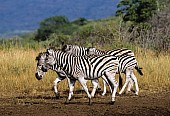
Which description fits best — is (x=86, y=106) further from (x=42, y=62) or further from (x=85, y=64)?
(x=42, y=62)

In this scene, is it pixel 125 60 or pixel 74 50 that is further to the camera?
pixel 74 50

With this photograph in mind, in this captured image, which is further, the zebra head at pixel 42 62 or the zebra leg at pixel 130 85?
the zebra leg at pixel 130 85

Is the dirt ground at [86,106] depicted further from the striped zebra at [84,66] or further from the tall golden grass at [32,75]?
the tall golden grass at [32,75]

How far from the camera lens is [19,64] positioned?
1647cm

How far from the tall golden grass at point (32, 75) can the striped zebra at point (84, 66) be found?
266 centimetres

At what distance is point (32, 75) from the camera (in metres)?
15.2

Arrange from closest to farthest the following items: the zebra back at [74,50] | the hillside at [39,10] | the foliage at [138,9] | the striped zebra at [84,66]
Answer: the striped zebra at [84,66]
the zebra back at [74,50]
the foliage at [138,9]
the hillside at [39,10]

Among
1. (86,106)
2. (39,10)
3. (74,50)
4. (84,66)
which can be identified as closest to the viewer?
(86,106)

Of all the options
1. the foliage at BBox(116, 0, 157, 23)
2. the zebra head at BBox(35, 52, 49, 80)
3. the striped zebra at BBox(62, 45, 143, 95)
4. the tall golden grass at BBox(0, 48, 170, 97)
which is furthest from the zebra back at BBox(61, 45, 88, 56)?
the foliage at BBox(116, 0, 157, 23)

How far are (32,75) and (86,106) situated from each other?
15.6ft

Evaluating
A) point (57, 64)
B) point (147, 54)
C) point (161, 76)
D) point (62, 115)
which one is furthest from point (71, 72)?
point (147, 54)

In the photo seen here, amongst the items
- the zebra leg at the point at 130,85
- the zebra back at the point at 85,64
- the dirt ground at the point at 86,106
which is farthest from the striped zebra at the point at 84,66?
the zebra leg at the point at 130,85

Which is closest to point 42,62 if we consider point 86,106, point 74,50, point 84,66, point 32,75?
point 84,66

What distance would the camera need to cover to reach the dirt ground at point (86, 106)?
9961 mm
